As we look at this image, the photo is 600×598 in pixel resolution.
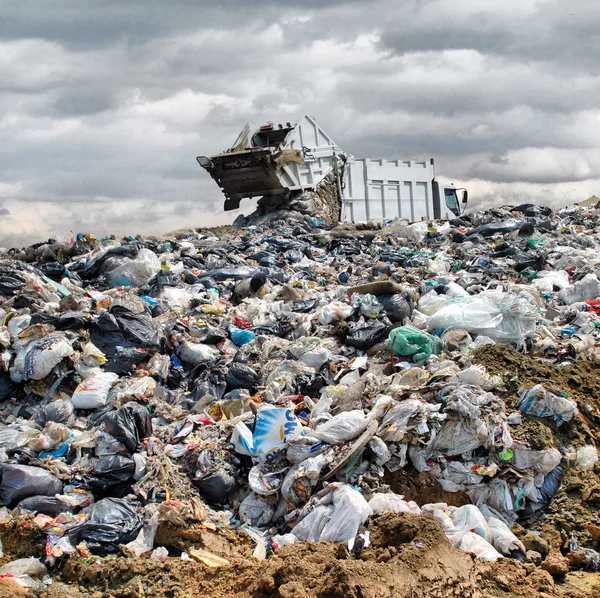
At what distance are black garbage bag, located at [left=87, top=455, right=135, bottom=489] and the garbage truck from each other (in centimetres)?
964

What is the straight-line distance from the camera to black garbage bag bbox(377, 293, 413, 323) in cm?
607

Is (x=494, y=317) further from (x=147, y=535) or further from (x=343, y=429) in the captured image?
(x=147, y=535)

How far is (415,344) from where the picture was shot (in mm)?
5184

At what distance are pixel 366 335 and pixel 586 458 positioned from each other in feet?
7.06

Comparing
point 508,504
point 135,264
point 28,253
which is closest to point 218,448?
point 508,504

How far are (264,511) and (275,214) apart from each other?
35.8ft

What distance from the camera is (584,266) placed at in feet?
27.3

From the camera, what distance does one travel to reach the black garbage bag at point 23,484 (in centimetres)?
383

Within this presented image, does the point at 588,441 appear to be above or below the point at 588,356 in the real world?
below

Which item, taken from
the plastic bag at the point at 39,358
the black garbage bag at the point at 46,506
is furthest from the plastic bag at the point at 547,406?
the plastic bag at the point at 39,358

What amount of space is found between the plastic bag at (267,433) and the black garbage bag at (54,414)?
138cm

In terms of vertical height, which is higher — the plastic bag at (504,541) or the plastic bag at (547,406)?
the plastic bag at (547,406)

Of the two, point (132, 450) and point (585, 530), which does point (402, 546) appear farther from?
point (132, 450)

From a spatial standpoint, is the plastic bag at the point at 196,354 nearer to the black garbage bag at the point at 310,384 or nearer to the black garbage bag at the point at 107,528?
the black garbage bag at the point at 310,384
